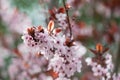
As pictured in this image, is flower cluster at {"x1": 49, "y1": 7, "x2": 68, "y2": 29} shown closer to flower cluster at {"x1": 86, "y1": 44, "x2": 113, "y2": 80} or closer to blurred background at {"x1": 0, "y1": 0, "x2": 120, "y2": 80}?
flower cluster at {"x1": 86, "y1": 44, "x2": 113, "y2": 80}

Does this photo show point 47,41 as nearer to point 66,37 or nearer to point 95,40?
point 66,37

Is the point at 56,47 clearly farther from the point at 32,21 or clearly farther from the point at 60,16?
the point at 32,21

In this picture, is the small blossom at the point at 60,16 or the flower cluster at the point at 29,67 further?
the flower cluster at the point at 29,67

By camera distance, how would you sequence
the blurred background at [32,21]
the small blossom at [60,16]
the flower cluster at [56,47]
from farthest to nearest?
the blurred background at [32,21]
the small blossom at [60,16]
the flower cluster at [56,47]

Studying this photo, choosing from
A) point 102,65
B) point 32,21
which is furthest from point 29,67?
point 102,65

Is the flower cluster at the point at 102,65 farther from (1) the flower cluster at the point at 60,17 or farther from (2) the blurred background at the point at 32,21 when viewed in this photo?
(2) the blurred background at the point at 32,21

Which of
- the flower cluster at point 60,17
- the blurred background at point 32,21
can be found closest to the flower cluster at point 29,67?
the blurred background at point 32,21

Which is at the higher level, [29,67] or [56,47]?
[56,47]

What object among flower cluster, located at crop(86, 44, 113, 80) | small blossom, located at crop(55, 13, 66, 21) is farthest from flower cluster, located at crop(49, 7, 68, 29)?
flower cluster, located at crop(86, 44, 113, 80)
